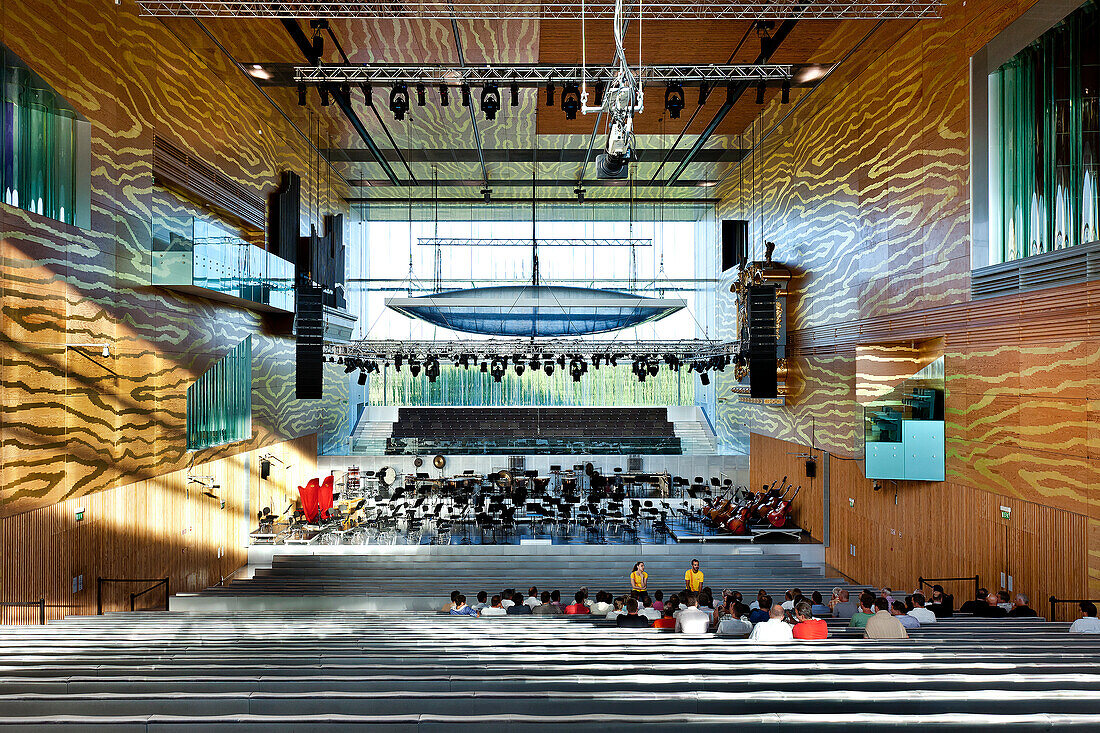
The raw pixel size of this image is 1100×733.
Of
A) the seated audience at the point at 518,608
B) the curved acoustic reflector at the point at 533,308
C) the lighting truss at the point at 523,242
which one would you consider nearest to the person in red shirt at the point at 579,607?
the seated audience at the point at 518,608

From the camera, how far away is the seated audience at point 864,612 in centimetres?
650

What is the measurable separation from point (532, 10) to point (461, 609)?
8.93 metres

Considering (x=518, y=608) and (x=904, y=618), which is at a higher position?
(x=904, y=618)

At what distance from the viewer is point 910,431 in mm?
9898

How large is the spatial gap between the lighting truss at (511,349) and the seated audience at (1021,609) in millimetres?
7826

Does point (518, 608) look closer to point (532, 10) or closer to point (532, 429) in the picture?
point (532, 10)

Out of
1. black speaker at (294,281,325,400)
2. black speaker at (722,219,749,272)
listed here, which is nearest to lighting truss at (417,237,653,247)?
black speaker at (722,219,749,272)

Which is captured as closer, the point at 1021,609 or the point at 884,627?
the point at 884,627

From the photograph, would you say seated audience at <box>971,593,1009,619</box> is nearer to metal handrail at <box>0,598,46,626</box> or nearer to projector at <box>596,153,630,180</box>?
projector at <box>596,153,630,180</box>

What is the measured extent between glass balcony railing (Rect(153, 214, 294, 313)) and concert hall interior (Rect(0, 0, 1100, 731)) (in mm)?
83

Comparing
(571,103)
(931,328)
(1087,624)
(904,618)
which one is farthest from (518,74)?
(1087,624)

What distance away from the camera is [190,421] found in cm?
1149

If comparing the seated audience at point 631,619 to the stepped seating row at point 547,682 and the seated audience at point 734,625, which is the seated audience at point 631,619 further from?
the stepped seating row at point 547,682

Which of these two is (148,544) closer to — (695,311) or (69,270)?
(69,270)
